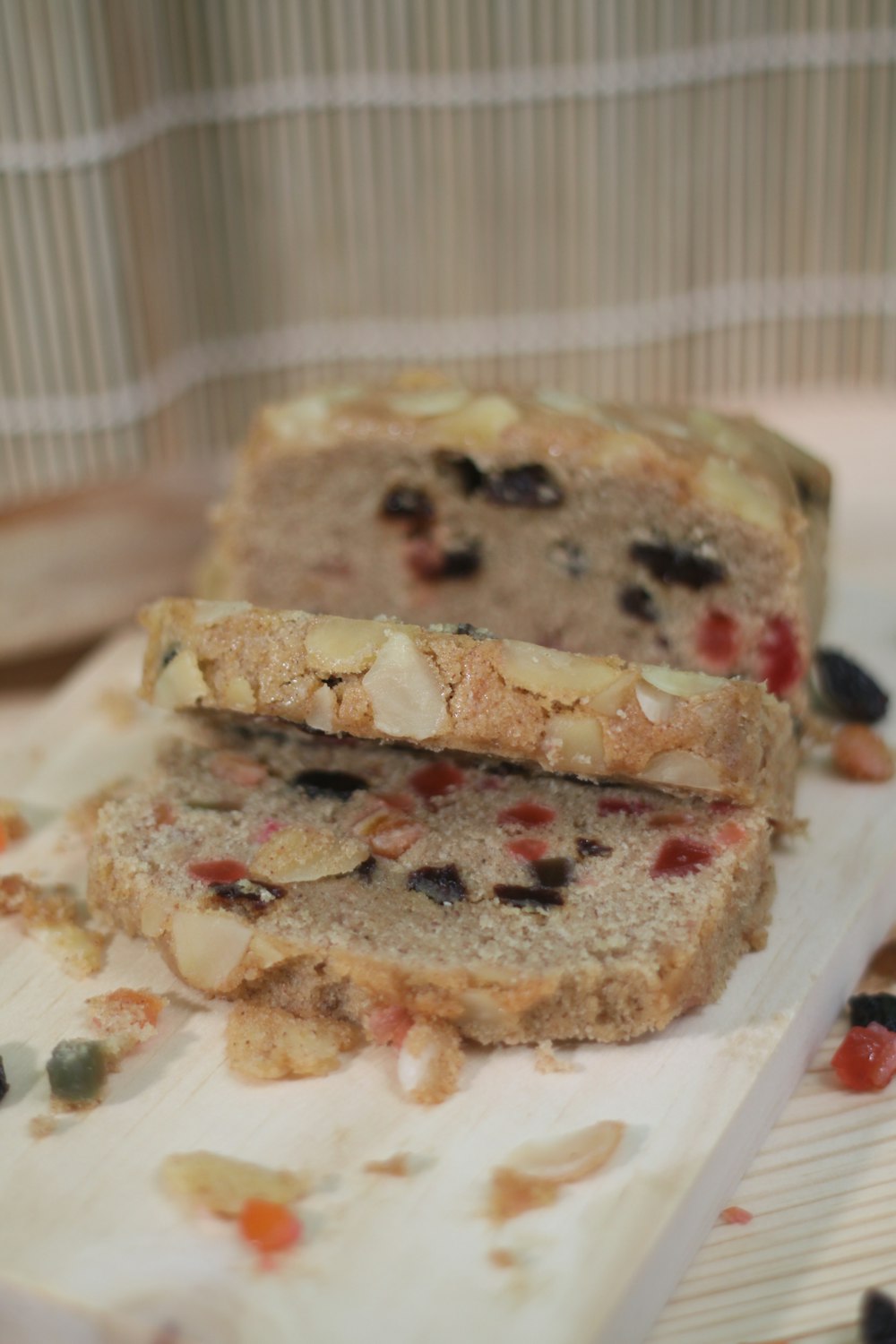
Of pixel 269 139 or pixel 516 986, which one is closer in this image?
pixel 516 986

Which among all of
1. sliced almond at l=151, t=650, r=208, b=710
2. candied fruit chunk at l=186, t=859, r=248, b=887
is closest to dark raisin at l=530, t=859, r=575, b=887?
candied fruit chunk at l=186, t=859, r=248, b=887

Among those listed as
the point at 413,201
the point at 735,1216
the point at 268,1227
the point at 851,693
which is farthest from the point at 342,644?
the point at 413,201

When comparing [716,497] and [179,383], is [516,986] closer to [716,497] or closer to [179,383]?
[716,497]

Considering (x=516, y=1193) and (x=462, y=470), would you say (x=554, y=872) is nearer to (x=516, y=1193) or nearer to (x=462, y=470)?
(x=516, y=1193)


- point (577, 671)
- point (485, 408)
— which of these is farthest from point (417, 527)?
point (577, 671)

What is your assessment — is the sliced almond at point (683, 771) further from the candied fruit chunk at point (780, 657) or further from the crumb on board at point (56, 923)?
the crumb on board at point (56, 923)

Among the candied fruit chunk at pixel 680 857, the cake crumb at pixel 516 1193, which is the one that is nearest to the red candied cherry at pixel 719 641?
the candied fruit chunk at pixel 680 857
